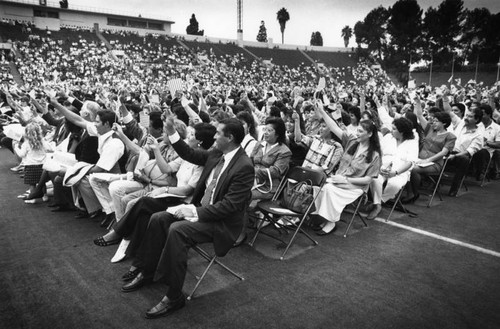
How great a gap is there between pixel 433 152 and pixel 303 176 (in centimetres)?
299

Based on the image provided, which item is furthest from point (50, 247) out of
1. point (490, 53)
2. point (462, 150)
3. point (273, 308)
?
point (490, 53)

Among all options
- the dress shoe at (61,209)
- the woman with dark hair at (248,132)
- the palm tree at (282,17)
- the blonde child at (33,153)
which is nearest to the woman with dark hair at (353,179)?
the woman with dark hair at (248,132)

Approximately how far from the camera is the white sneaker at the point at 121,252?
3791 mm

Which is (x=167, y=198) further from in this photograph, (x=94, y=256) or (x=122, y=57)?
(x=122, y=57)

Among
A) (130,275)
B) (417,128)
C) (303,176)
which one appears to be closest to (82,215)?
(130,275)

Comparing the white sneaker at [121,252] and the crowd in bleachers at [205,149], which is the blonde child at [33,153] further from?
the white sneaker at [121,252]

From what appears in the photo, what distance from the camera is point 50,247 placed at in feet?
13.6

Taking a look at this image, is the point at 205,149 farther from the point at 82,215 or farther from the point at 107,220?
the point at 82,215

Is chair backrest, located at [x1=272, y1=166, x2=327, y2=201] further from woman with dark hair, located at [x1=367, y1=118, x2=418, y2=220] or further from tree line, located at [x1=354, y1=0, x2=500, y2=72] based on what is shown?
tree line, located at [x1=354, y1=0, x2=500, y2=72]

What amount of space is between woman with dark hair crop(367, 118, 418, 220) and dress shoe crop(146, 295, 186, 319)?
10.9 ft

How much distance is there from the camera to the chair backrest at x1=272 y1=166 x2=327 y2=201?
429 centimetres

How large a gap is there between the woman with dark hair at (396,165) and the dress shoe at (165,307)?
3.31 meters

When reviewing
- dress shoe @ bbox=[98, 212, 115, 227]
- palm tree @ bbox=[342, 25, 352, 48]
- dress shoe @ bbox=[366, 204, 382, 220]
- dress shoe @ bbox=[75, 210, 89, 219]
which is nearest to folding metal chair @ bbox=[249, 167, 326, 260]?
dress shoe @ bbox=[366, 204, 382, 220]

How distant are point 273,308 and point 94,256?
2.18m
